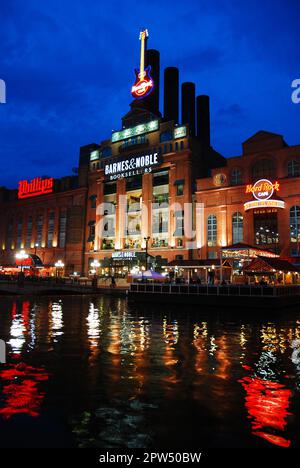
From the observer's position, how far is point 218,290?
35.5 metres

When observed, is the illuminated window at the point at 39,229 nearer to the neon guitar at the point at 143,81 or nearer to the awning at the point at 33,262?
the awning at the point at 33,262

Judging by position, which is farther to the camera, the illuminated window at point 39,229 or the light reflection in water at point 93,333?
the illuminated window at point 39,229

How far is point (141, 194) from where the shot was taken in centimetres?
7306

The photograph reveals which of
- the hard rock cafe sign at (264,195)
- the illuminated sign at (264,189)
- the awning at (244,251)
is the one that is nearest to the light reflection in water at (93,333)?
the awning at (244,251)

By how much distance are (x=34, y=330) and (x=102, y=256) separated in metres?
56.2

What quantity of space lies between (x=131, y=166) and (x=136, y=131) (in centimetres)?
→ 741

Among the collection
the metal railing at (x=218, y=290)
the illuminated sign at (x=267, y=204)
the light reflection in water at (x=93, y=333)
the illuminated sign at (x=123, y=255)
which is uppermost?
the illuminated sign at (x=267, y=204)

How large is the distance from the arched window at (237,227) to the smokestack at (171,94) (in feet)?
120

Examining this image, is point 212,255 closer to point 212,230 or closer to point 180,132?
point 212,230

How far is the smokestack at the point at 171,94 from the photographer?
85.7 m

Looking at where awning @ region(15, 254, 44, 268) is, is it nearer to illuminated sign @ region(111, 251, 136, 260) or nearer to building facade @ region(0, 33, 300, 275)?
building facade @ region(0, 33, 300, 275)

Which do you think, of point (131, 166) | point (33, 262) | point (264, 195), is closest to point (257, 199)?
point (264, 195)

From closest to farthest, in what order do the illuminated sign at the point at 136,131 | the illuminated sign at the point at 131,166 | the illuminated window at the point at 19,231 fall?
the illuminated sign at the point at 131,166
the illuminated sign at the point at 136,131
the illuminated window at the point at 19,231
